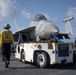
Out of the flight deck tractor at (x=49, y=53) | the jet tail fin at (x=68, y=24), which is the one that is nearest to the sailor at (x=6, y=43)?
the flight deck tractor at (x=49, y=53)

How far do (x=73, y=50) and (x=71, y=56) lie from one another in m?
0.38

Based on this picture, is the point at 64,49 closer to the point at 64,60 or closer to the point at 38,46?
the point at 64,60

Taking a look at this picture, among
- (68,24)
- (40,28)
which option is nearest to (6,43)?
(40,28)

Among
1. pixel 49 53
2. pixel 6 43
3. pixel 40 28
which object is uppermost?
pixel 40 28

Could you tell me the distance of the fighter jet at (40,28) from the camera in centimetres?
1536

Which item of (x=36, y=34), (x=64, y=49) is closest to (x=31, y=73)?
(x=64, y=49)

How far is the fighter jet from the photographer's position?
50.4 feet

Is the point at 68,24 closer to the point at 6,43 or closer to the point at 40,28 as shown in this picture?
the point at 40,28

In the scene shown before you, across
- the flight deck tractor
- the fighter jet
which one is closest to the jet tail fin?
the fighter jet

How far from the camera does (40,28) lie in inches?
655

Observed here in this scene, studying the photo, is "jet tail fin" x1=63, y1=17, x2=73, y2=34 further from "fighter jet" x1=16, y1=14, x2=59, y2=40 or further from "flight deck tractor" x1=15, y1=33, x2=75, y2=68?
"flight deck tractor" x1=15, y1=33, x2=75, y2=68

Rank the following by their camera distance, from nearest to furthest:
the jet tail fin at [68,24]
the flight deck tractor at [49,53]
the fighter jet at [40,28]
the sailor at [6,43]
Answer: the flight deck tractor at [49,53] → the sailor at [6,43] → the fighter jet at [40,28] → the jet tail fin at [68,24]

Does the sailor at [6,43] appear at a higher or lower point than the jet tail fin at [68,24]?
lower

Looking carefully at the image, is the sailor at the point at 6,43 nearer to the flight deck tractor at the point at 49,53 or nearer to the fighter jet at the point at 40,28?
the flight deck tractor at the point at 49,53
